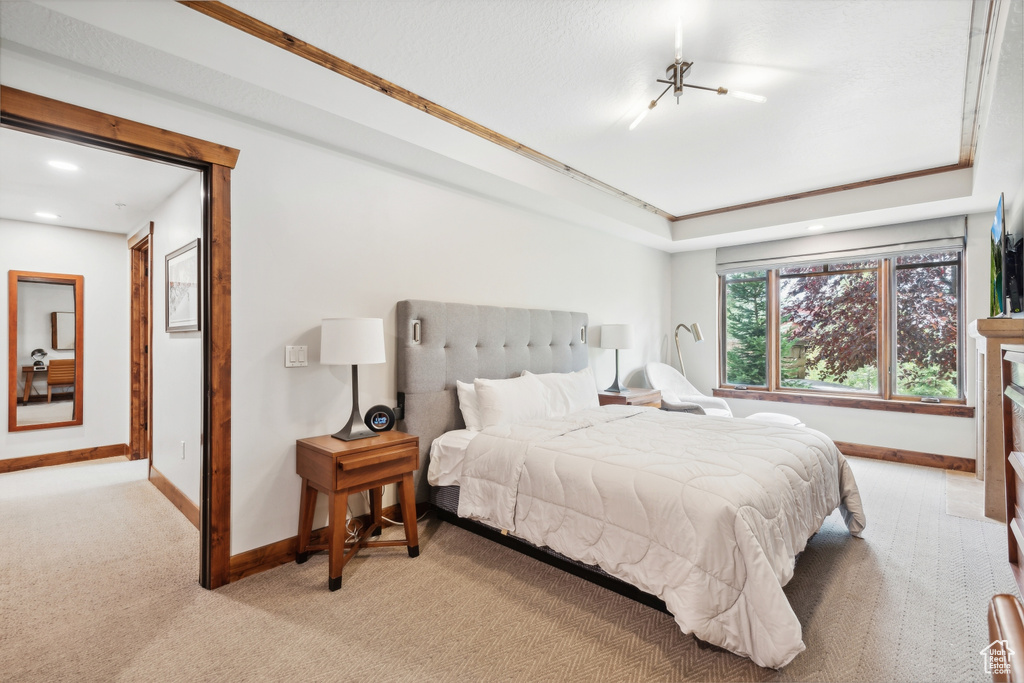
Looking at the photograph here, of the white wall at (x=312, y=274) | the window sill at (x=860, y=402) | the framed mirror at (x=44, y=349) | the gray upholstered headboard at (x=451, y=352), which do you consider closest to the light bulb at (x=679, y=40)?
the white wall at (x=312, y=274)

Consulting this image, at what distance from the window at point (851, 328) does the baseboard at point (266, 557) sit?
475cm

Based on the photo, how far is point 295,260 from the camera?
8.30ft

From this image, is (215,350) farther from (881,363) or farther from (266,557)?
(881,363)

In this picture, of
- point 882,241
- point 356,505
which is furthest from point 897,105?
point 356,505

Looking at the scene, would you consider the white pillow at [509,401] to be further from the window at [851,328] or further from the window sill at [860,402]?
the window at [851,328]

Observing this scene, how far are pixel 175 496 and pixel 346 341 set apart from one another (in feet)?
6.52

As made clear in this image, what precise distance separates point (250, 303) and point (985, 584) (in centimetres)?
378

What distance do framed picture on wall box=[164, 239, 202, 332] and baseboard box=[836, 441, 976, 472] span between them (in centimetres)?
560

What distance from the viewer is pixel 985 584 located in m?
2.22

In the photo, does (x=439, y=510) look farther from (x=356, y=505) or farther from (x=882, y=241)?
(x=882, y=241)

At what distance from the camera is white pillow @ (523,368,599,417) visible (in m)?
3.47

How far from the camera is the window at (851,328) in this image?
4.30 m

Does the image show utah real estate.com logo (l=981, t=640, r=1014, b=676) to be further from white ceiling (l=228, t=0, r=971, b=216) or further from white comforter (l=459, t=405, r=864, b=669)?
white ceiling (l=228, t=0, r=971, b=216)

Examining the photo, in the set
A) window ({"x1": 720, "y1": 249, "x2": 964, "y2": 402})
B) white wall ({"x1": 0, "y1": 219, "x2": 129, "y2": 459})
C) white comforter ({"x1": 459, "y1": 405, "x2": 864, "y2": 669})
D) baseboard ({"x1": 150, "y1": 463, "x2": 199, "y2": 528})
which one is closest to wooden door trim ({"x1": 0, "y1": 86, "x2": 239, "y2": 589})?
baseboard ({"x1": 150, "y1": 463, "x2": 199, "y2": 528})
